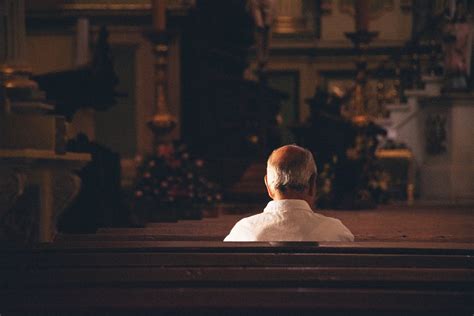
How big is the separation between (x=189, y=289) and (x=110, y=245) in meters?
0.69

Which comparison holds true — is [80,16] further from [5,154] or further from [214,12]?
[5,154]

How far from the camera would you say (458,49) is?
15.7 m

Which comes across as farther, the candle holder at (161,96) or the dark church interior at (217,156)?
the candle holder at (161,96)

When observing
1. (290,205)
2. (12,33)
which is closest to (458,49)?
(12,33)

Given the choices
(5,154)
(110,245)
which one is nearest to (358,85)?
(5,154)

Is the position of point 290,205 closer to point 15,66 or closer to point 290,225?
point 290,225

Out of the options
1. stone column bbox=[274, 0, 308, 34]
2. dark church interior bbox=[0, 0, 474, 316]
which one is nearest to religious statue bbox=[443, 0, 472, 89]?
dark church interior bbox=[0, 0, 474, 316]

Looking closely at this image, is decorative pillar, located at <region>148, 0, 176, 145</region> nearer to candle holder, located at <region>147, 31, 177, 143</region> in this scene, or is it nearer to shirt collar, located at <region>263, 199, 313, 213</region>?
candle holder, located at <region>147, 31, 177, 143</region>

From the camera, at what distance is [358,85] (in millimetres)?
11930

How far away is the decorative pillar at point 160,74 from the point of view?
11.7 m

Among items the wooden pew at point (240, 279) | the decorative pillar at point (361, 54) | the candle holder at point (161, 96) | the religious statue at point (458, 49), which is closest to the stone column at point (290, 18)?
the religious statue at point (458, 49)

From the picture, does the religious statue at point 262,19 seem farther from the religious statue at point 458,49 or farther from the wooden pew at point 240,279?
the wooden pew at point 240,279

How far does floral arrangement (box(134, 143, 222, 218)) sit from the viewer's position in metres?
10.4

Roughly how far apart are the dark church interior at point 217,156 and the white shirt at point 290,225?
0.44m
